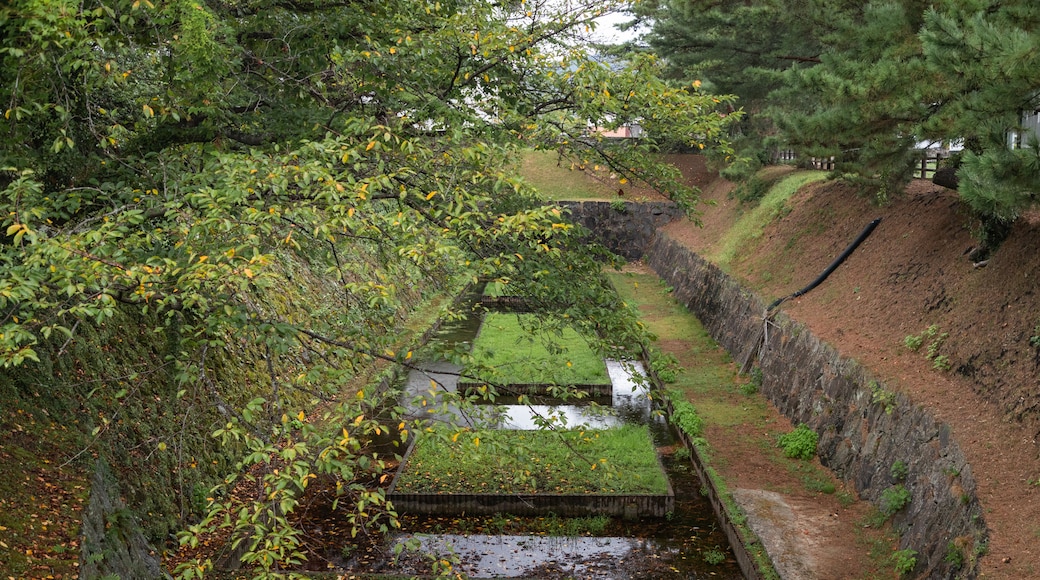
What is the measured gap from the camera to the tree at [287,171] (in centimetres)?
484

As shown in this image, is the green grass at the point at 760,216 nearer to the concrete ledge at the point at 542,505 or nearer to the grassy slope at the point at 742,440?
the grassy slope at the point at 742,440

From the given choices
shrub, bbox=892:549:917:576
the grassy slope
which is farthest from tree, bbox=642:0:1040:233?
the grassy slope

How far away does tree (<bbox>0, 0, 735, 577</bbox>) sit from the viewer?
4.84 metres

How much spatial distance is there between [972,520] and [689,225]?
990 inches

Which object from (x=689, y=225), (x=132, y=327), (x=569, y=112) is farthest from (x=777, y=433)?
(x=689, y=225)

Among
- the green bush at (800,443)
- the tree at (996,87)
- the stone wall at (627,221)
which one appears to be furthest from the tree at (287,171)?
the stone wall at (627,221)

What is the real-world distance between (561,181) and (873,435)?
29420mm

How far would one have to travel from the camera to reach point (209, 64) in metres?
6.20

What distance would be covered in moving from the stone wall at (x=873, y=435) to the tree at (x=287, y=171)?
3.50m

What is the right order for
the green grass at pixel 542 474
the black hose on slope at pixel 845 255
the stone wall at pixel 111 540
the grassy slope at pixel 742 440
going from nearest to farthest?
the stone wall at pixel 111 540 < the grassy slope at pixel 742 440 < the green grass at pixel 542 474 < the black hose on slope at pixel 845 255

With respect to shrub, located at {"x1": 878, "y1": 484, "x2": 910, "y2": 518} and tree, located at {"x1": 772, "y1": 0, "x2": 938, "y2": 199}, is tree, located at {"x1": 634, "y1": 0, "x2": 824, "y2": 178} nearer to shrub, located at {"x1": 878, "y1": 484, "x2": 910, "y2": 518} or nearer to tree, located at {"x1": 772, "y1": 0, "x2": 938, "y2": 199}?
tree, located at {"x1": 772, "y1": 0, "x2": 938, "y2": 199}

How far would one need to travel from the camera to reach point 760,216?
22938 millimetres

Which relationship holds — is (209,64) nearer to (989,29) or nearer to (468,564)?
(468,564)

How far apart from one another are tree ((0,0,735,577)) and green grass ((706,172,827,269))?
1441 centimetres
